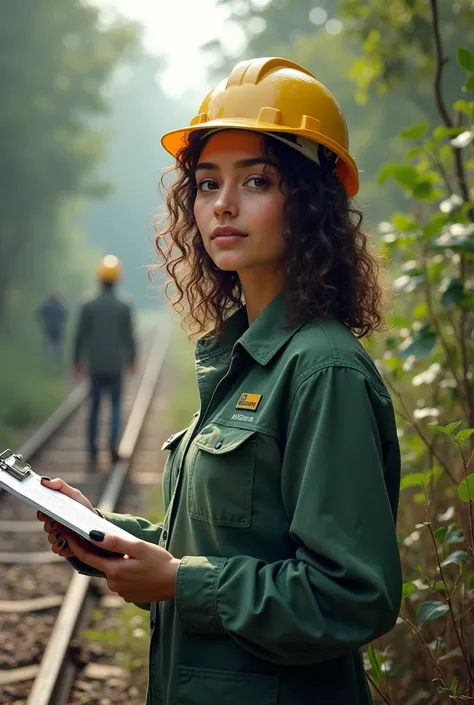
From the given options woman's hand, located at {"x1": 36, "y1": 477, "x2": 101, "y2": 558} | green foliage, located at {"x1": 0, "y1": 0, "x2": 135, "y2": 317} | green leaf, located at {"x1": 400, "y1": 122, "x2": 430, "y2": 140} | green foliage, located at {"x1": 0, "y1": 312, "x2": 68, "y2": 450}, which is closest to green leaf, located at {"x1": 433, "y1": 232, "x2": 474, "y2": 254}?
green leaf, located at {"x1": 400, "y1": 122, "x2": 430, "y2": 140}

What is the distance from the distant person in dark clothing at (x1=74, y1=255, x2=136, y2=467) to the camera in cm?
1104

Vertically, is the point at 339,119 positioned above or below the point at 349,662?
above

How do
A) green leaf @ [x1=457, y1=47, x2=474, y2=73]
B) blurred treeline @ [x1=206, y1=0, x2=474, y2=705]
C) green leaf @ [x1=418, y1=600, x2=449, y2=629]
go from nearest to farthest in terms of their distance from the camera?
green leaf @ [x1=418, y1=600, x2=449, y2=629]
blurred treeline @ [x1=206, y1=0, x2=474, y2=705]
green leaf @ [x1=457, y1=47, x2=474, y2=73]

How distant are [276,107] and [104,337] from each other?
900cm

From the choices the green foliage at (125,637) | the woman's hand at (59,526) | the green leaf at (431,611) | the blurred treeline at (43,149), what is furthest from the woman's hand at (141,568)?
the blurred treeline at (43,149)

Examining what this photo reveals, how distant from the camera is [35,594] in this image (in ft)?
21.5

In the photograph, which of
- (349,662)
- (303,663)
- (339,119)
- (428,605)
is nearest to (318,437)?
(303,663)

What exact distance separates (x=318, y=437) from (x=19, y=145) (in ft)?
82.4

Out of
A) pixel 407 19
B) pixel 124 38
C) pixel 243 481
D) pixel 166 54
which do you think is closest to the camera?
pixel 243 481

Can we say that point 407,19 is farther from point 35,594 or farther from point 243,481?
point 35,594

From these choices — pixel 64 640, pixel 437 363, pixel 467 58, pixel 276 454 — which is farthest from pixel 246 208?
pixel 64 640

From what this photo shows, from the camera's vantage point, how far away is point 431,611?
2664mm

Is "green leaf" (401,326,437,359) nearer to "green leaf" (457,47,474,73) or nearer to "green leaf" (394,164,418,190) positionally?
"green leaf" (394,164,418,190)

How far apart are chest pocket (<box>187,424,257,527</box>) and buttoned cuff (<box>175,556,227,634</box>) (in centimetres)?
10
